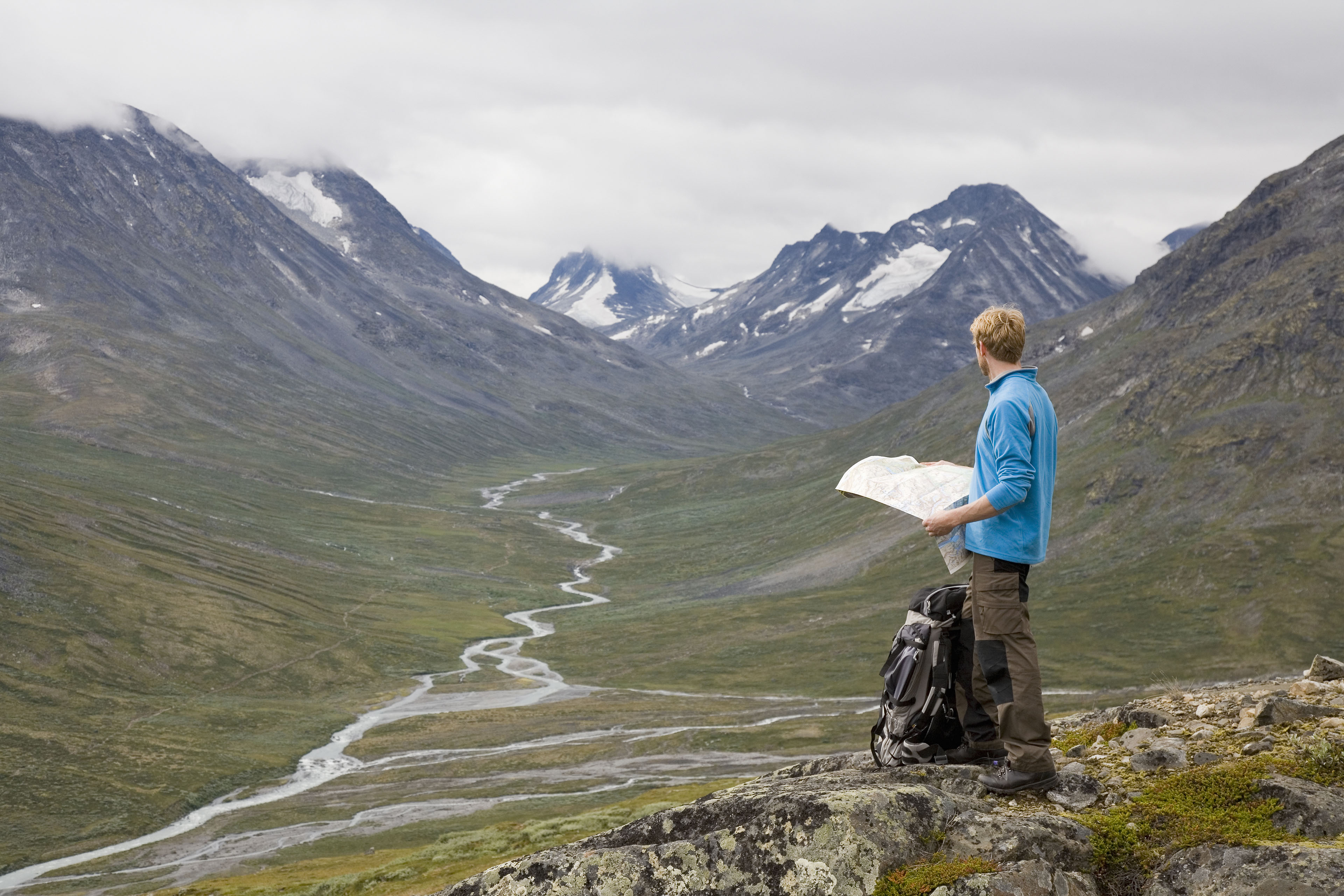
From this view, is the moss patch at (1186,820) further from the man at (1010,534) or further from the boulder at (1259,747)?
the man at (1010,534)

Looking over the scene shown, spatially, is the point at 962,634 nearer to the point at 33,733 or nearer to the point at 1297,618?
the point at 33,733

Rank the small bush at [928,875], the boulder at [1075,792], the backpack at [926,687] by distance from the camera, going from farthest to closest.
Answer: the backpack at [926,687], the boulder at [1075,792], the small bush at [928,875]

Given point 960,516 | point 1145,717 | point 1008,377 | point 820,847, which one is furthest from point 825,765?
point 1008,377

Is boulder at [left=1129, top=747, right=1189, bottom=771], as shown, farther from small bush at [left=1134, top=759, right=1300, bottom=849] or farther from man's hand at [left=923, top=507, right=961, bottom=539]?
man's hand at [left=923, top=507, right=961, bottom=539]

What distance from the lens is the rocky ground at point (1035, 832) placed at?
10383mm

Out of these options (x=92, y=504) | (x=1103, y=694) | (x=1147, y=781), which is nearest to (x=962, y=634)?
(x=1147, y=781)

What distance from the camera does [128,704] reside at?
124m

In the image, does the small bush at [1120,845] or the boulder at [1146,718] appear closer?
the small bush at [1120,845]

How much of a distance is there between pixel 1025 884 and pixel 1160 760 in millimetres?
3646

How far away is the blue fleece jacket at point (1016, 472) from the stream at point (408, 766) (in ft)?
250

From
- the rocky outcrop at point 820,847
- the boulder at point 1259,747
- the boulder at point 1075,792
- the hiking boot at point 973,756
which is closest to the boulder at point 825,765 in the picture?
the hiking boot at point 973,756

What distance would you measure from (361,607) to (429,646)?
2411 cm

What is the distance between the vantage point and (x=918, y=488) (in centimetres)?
1359

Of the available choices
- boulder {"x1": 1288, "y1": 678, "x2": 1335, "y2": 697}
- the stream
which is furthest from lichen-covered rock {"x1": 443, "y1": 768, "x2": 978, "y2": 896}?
the stream
